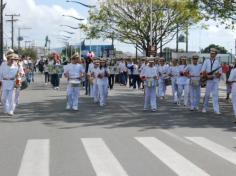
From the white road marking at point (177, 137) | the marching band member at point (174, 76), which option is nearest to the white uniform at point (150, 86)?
the marching band member at point (174, 76)

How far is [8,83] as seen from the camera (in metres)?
18.0

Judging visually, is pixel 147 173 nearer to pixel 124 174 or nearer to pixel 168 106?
pixel 124 174

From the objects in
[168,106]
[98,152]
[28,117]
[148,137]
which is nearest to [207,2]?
[168,106]

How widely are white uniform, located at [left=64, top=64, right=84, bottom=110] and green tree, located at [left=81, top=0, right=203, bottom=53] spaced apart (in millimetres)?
44119

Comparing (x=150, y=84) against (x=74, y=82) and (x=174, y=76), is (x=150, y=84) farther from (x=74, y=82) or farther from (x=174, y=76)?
(x=174, y=76)

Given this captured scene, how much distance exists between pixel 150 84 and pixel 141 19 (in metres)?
45.6

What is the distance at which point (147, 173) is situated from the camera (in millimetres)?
8773

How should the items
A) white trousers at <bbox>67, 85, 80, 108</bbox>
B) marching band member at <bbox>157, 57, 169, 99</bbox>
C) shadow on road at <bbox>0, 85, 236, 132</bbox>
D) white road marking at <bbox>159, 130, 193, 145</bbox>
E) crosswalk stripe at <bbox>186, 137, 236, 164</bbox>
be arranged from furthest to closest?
marching band member at <bbox>157, 57, 169, 99</bbox> → white trousers at <bbox>67, 85, 80, 108</bbox> → shadow on road at <bbox>0, 85, 236, 132</bbox> → white road marking at <bbox>159, 130, 193, 145</bbox> → crosswalk stripe at <bbox>186, 137, 236, 164</bbox>

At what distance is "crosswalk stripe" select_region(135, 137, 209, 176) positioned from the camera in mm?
8875

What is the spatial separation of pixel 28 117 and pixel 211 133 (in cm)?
583

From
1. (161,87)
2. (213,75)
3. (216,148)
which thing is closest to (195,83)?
(213,75)

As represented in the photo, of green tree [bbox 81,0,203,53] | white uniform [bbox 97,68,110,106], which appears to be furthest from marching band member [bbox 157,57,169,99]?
green tree [bbox 81,0,203,53]

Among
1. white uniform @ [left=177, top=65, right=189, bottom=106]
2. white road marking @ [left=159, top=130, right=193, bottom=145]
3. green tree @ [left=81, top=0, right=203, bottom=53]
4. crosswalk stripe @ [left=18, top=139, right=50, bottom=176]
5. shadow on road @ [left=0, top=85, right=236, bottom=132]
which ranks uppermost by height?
green tree @ [left=81, top=0, right=203, bottom=53]

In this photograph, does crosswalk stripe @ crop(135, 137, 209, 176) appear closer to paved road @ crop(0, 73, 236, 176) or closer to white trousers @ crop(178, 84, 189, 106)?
paved road @ crop(0, 73, 236, 176)
